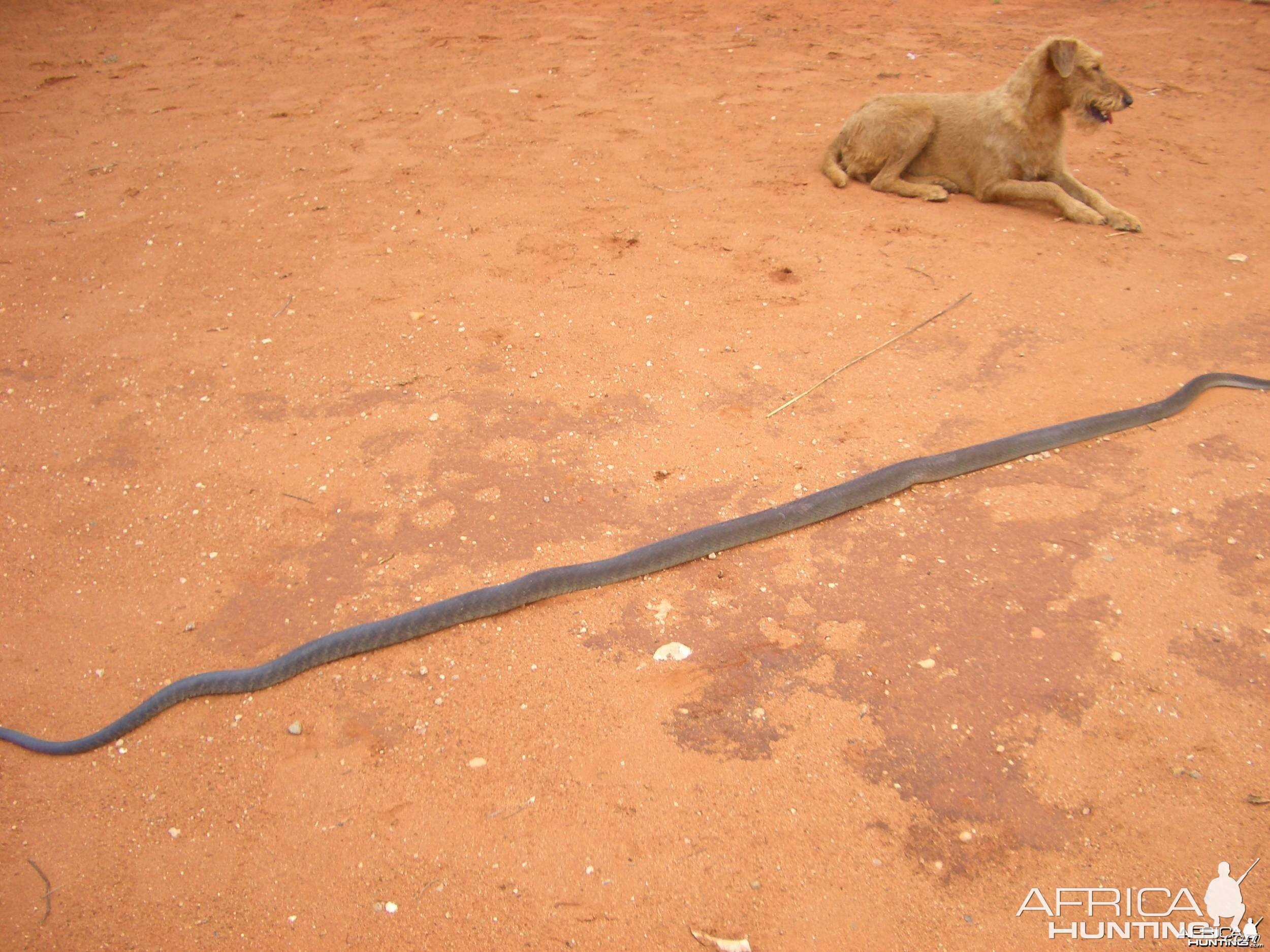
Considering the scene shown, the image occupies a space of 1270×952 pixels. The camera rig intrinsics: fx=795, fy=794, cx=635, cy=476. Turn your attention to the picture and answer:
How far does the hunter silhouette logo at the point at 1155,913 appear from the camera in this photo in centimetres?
199

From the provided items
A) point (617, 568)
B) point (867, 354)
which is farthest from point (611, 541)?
point (867, 354)

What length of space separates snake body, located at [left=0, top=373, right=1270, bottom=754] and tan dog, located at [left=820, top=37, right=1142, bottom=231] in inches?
96.9

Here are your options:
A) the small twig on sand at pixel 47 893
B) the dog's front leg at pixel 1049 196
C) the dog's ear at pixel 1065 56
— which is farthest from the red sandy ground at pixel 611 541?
the dog's ear at pixel 1065 56

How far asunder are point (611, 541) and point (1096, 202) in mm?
4573

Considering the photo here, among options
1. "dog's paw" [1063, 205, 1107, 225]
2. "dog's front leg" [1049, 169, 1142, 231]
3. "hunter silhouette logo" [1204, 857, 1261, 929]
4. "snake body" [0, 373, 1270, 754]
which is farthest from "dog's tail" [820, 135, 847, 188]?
"hunter silhouette logo" [1204, 857, 1261, 929]

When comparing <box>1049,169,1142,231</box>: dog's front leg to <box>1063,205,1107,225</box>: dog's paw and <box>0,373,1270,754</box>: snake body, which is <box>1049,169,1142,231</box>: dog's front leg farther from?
<box>0,373,1270,754</box>: snake body

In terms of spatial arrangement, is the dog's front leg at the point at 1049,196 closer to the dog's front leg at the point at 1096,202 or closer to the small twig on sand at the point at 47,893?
the dog's front leg at the point at 1096,202

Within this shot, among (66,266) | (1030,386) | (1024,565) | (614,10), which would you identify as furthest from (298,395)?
(614,10)

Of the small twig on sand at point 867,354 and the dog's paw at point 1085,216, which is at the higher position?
the dog's paw at point 1085,216

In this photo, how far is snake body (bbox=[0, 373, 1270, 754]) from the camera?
269 cm

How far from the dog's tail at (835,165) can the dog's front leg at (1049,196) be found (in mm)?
1041

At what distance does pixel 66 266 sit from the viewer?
5.18 metres

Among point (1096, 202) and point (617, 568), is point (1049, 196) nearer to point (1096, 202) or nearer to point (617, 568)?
point (1096, 202)

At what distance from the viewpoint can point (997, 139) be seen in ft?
18.2
